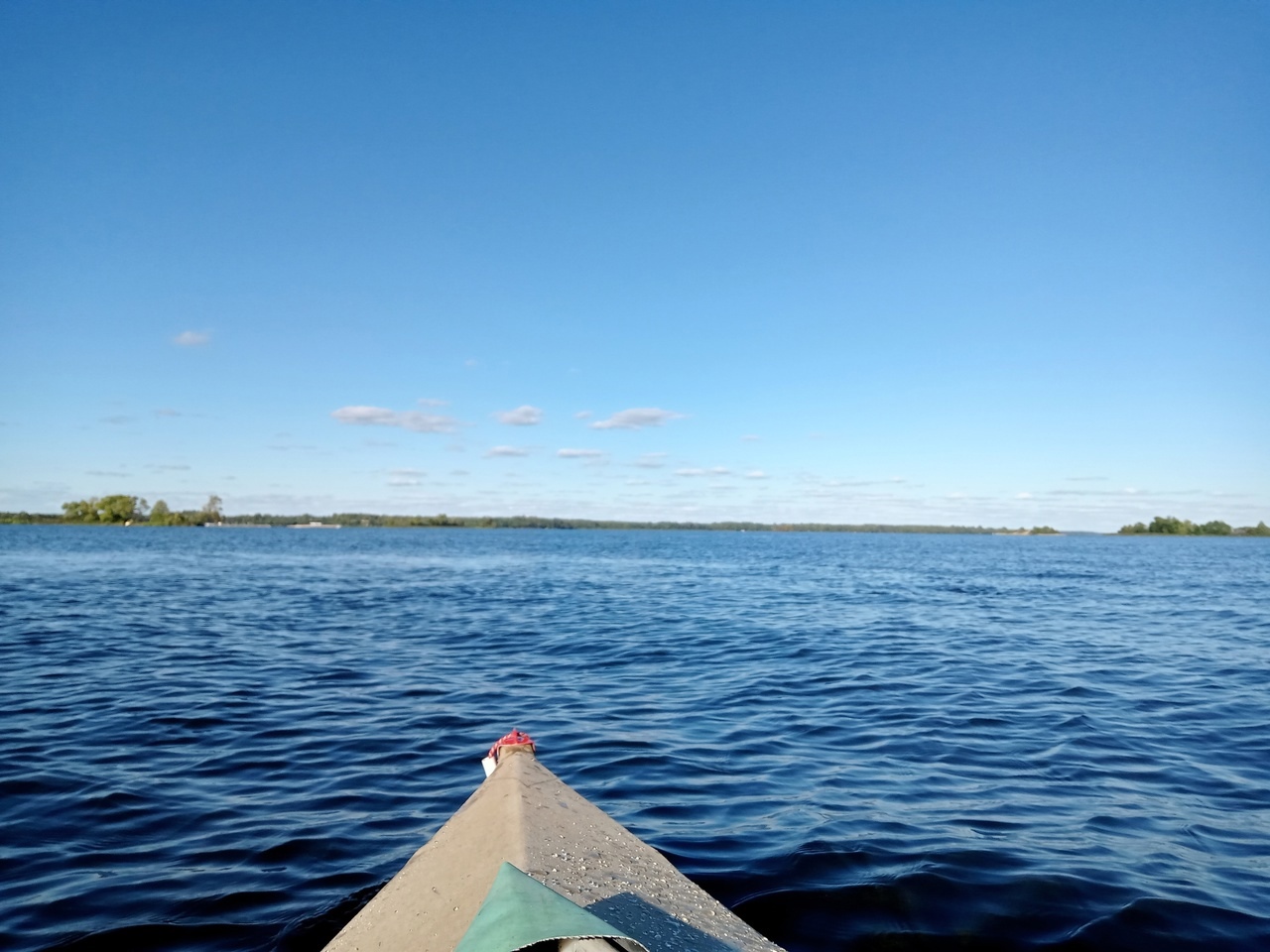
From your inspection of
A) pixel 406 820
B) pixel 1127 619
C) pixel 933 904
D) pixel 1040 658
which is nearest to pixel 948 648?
pixel 1040 658

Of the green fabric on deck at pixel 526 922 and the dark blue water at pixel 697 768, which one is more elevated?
the green fabric on deck at pixel 526 922

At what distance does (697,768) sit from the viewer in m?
8.81

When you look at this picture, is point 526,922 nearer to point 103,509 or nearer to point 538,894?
point 538,894

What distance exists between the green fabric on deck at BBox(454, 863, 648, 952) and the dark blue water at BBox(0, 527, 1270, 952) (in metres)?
2.52

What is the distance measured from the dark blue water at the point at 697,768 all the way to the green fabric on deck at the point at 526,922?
2.52 meters

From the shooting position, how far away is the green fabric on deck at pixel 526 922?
9.37 feet

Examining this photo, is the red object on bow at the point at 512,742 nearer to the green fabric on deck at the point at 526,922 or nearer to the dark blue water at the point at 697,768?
the dark blue water at the point at 697,768

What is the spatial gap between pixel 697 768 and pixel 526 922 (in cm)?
620

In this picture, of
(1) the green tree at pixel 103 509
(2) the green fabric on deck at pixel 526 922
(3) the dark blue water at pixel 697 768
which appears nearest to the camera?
(2) the green fabric on deck at pixel 526 922

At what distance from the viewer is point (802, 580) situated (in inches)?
1667

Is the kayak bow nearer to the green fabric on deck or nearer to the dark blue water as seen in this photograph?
the green fabric on deck

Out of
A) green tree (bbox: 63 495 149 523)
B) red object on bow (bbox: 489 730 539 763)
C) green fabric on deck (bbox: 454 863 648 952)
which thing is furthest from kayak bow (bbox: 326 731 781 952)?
green tree (bbox: 63 495 149 523)

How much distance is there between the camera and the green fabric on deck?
286cm

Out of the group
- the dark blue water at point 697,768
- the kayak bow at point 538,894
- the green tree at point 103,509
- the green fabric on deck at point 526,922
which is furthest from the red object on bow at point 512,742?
the green tree at point 103,509
